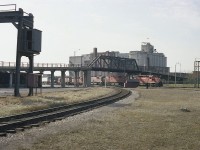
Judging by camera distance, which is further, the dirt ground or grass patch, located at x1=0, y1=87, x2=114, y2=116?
grass patch, located at x1=0, y1=87, x2=114, y2=116

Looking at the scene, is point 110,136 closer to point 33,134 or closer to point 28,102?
point 33,134

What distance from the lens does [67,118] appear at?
20281 mm

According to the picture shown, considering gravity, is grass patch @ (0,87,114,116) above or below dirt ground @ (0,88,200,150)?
above

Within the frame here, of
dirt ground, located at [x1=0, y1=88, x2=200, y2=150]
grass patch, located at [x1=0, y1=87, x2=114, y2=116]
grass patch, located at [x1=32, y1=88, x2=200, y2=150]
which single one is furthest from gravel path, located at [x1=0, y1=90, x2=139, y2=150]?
grass patch, located at [x1=0, y1=87, x2=114, y2=116]

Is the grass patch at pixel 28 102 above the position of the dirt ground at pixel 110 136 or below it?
above

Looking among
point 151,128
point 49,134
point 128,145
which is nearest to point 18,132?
point 49,134

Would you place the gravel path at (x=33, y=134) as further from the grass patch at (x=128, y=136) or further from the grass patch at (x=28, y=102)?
the grass patch at (x=28, y=102)

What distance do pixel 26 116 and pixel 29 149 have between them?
8780 mm

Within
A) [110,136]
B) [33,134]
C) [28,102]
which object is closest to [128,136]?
[110,136]

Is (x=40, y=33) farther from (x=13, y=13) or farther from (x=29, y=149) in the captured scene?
(x=29, y=149)

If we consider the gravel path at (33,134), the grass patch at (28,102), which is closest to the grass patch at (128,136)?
the gravel path at (33,134)

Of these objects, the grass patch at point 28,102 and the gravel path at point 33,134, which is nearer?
the gravel path at point 33,134

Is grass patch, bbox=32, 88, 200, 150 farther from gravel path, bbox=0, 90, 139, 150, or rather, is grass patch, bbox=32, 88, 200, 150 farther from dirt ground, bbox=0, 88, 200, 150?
gravel path, bbox=0, 90, 139, 150

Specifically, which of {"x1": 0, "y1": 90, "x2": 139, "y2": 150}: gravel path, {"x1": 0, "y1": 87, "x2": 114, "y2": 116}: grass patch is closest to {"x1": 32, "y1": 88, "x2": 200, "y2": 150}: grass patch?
{"x1": 0, "y1": 90, "x2": 139, "y2": 150}: gravel path
